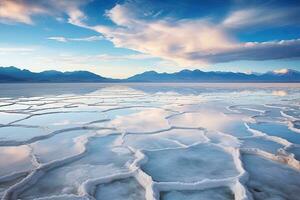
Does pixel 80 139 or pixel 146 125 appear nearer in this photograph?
pixel 80 139

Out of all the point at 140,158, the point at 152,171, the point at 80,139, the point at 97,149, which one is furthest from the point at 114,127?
the point at 152,171

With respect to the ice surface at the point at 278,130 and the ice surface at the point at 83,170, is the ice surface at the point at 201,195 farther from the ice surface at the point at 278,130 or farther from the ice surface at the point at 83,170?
the ice surface at the point at 278,130

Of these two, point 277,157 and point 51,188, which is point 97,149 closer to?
point 51,188

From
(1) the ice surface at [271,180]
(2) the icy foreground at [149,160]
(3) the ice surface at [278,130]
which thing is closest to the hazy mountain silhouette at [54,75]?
(3) the ice surface at [278,130]

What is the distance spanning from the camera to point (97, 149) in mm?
4090

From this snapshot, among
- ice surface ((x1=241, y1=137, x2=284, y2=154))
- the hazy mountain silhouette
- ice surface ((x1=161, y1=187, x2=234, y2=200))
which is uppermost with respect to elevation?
ice surface ((x1=161, y1=187, x2=234, y2=200))

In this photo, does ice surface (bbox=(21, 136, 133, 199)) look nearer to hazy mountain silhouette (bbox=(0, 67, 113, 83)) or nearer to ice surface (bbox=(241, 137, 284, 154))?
ice surface (bbox=(241, 137, 284, 154))

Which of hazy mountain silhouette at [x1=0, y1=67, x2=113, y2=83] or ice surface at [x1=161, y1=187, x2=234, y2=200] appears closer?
ice surface at [x1=161, y1=187, x2=234, y2=200]

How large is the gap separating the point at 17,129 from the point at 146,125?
2578 millimetres

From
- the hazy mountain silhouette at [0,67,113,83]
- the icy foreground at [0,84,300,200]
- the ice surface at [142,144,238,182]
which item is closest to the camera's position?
the icy foreground at [0,84,300,200]

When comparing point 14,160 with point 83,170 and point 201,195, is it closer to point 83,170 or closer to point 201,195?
point 83,170

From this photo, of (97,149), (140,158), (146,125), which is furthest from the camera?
(146,125)

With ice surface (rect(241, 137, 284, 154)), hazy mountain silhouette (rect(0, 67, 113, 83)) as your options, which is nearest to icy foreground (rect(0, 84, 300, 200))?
ice surface (rect(241, 137, 284, 154))

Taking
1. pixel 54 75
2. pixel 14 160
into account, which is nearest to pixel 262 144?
pixel 14 160
